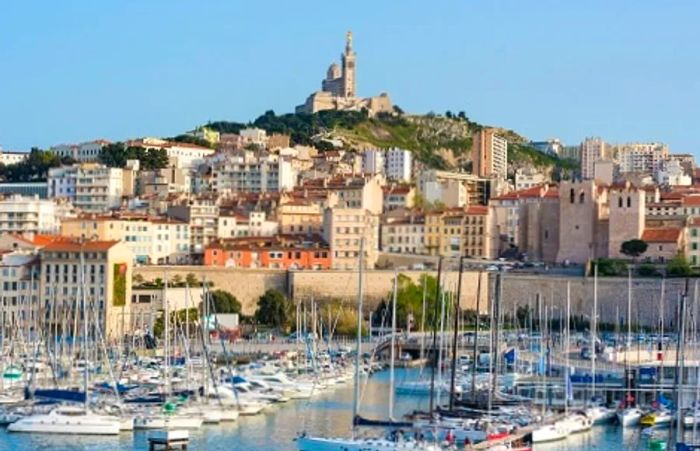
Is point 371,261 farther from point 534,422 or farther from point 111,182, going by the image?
point 534,422

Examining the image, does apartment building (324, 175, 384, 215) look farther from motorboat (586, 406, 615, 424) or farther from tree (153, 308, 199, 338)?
motorboat (586, 406, 615, 424)

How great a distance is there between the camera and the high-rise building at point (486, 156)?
9250 centimetres

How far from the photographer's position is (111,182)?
69.8m

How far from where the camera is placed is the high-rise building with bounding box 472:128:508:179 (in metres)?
92.5

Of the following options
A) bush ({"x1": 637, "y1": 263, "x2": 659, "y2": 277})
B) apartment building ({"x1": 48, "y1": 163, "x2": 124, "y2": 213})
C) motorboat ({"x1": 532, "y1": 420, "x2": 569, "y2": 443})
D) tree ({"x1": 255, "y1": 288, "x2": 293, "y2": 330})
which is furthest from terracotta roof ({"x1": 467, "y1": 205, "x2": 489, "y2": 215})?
motorboat ({"x1": 532, "y1": 420, "x2": 569, "y2": 443})

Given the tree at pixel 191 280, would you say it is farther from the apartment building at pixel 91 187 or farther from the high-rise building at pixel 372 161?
the high-rise building at pixel 372 161

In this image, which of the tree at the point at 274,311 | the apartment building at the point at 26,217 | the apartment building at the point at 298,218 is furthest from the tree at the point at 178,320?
the apartment building at the point at 26,217

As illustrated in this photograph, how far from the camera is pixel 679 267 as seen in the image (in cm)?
5503

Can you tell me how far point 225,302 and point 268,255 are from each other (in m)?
4.97

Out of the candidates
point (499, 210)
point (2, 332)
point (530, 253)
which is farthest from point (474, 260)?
point (2, 332)

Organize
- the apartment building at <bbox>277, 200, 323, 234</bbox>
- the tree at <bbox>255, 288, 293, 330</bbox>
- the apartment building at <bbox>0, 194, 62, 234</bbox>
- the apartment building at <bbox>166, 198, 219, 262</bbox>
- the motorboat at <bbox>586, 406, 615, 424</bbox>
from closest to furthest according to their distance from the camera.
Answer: the motorboat at <bbox>586, 406, 615, 424</bbox> → the tree at <bbox>255, 288, 293, 330</bbox> → the apartment building at <bbox>166, 198, 219, 262</bbox> → the apartment building at <bbox>0, 194, 62, 234</bbox> → the apartment building at <bbox>277, 200, 323, 234</bbox>

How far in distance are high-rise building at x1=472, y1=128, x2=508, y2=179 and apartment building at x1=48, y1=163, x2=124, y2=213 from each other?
2653cm

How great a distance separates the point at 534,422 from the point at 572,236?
31882 mm

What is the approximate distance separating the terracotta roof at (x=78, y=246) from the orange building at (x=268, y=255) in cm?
731
